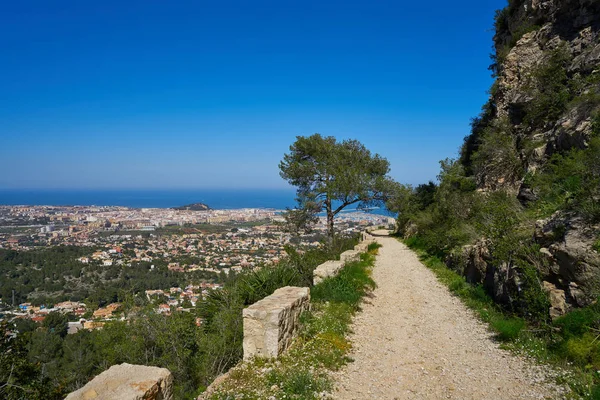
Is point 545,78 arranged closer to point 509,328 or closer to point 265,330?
point 509,328

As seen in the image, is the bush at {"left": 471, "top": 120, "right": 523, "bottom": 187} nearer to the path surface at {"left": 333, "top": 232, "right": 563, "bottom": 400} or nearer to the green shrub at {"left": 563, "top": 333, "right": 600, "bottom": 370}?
the path surface at {"left": 333, "top": 232, "right": 563, "bottom": 400}

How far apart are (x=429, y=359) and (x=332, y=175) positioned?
15395 millimetres

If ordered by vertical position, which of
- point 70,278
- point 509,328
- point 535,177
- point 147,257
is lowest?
point 70,278

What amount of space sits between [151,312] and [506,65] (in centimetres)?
2045

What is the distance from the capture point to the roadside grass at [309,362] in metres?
4.78

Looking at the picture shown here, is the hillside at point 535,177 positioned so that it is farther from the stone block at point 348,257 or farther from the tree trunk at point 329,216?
the tree trunk at point 329,216

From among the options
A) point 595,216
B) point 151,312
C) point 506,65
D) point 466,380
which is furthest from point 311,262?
point 506,65

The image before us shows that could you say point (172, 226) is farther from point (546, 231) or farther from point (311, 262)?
point (546, 231)

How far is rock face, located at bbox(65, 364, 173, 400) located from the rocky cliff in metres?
6.77

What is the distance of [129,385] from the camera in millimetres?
3656

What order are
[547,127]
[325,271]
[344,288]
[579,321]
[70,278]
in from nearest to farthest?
[579,321], [344,288], [325,271], [547,127], [70,278]

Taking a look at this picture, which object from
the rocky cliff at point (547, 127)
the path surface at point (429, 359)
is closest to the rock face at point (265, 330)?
the path surface at point (429, 359)

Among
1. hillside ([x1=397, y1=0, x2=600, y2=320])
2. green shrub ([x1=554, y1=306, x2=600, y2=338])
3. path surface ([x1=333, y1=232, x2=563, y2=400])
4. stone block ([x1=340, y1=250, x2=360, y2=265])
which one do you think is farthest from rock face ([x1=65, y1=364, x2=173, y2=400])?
stone block ([x1=340, y1=250, x2=360, y2=265])

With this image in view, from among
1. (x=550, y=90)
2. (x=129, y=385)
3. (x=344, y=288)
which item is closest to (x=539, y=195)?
(x=344, y=288)
